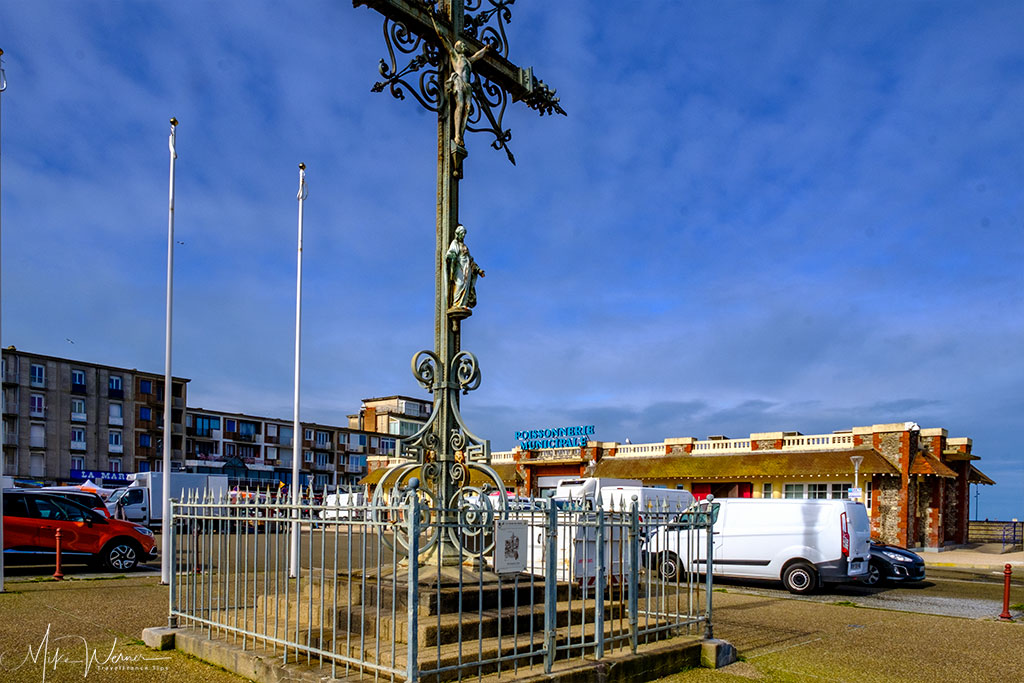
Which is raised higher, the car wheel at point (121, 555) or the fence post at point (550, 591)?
the fence post at point (550, 591)

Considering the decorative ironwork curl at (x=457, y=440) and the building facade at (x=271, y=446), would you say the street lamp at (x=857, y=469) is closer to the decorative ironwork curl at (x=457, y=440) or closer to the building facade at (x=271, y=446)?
the decorative ironwork curl at (x=457, y=440)

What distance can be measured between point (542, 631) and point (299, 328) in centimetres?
1018

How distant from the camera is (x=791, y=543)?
16594mm

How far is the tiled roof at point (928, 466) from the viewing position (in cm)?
3058

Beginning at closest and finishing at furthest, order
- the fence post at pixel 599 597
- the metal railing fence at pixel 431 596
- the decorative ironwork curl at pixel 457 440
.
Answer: the metal railing fence at pixel 431 596, the fence post at pixel 599 597, the decorative ironwork curl at pixel 457 440

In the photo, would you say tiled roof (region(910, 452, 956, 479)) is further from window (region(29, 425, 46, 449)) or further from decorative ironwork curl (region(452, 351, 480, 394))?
window (region(29, 425, 46, 449))

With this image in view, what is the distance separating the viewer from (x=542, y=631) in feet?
25.6

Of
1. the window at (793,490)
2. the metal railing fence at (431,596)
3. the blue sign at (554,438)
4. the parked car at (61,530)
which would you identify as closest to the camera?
the metal railing fence at (431,596)

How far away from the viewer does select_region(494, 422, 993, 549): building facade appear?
31484mm

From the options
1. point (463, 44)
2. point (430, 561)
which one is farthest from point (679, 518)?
point (463, 44)

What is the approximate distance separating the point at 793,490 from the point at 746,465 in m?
2.23

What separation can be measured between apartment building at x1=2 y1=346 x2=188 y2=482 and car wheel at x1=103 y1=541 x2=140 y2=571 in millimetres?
45662

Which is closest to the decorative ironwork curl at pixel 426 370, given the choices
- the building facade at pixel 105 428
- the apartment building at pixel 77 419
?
the building facade at pixel 105 428

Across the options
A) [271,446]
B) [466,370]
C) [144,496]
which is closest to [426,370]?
[466,370]
